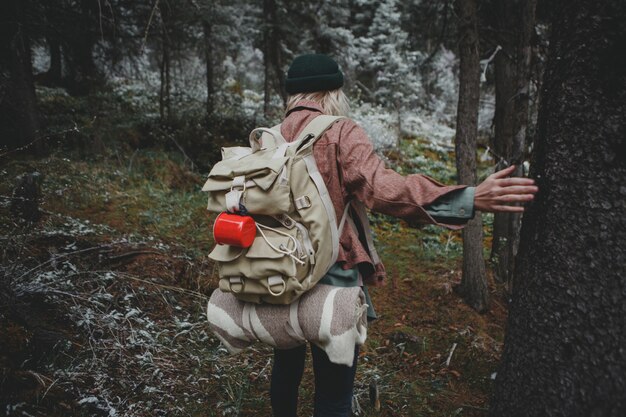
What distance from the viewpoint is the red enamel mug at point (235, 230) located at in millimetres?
1667

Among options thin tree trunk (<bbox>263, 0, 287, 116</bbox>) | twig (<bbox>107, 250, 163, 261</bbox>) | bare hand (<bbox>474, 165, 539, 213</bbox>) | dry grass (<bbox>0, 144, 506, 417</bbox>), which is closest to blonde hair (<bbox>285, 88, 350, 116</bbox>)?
bare hand (<bbox>474, 165, 539, 213</bbox>)

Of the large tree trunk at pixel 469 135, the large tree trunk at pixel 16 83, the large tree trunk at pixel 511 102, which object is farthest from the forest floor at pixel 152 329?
the large tree trunk at pixel 16 83

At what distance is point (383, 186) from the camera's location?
1.67 m

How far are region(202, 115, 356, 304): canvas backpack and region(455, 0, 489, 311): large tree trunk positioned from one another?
2995mm

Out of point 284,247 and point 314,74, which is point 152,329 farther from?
point 314,74

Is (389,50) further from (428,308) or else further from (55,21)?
(428,308)

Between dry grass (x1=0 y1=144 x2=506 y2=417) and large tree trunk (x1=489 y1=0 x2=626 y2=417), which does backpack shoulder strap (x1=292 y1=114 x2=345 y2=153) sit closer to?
large tree trunk (x1=489 y1=0 x2=626 y2=417)

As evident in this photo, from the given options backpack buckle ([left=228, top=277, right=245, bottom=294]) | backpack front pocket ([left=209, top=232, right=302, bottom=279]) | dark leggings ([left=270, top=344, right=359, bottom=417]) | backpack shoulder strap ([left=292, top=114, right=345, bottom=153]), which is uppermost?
backpack shoulder strap ([left=292, top=114, right=345, bottom=153])

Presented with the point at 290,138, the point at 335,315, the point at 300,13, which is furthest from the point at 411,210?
the point at 300,13

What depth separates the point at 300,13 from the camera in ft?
34.7

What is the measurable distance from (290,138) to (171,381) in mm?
2104

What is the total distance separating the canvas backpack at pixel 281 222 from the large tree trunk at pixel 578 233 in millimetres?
852

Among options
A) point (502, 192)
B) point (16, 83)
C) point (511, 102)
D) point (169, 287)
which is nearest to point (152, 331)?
point (169, 287)

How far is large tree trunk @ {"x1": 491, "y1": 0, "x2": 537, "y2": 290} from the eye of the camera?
4.01 meters
